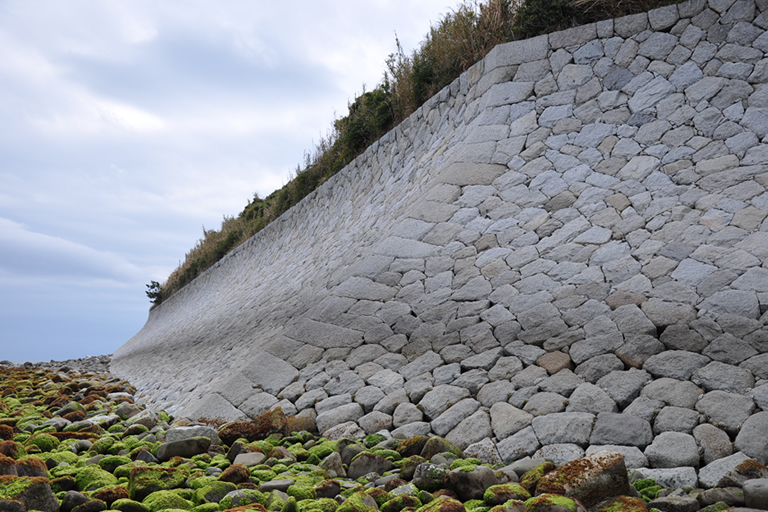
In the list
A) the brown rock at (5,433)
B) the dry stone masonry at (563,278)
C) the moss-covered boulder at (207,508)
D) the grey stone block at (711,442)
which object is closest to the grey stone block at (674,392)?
Answer: the dry stone masonry at (563,278)

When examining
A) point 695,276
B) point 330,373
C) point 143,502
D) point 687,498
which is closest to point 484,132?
point 695,276

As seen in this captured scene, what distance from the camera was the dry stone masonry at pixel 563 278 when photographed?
3773 mm

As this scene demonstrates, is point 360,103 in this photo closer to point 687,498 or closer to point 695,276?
point 695,276

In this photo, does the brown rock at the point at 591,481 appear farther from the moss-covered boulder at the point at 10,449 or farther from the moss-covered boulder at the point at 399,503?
the moss-covered boulder at the point at 10,449

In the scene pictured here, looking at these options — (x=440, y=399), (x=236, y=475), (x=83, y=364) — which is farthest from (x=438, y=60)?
(x=83, y=364)

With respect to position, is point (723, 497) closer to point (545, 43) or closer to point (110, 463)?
point (110, 463)

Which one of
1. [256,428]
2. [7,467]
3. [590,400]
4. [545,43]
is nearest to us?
[7,467]

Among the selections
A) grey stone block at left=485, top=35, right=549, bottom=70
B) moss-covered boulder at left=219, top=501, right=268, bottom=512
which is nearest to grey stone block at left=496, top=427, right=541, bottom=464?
moss-covered boulder at left=219, top=501, right=268, bottom=512

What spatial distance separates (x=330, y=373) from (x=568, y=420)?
2.46 m

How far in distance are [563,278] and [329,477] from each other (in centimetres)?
303

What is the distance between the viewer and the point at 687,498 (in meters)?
2.79

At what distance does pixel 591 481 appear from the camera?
9.09ft

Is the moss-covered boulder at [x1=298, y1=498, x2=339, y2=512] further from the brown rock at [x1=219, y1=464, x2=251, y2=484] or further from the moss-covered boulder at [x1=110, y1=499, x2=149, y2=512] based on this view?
the moss-covered boulder at [x1=110, y1=499, x2=149, y2=512]

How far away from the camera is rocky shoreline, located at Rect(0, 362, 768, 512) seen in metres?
2.71
